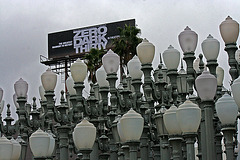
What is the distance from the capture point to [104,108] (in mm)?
16625

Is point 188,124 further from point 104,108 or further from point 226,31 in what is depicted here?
point 104,108

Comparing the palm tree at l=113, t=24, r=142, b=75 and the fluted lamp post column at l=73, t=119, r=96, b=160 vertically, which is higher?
the palm tree at l=113, t=24, r=142, b=75

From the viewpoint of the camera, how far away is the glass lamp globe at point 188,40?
1423 cm

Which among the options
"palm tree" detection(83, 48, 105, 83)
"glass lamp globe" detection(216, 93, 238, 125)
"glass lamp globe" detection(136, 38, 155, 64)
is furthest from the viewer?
"palm tree" detection(83, 48, 105, 83)

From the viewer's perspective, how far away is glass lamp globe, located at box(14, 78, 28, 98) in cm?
1797

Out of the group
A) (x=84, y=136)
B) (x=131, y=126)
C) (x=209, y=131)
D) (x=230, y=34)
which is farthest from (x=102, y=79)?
(x=209, y=131)

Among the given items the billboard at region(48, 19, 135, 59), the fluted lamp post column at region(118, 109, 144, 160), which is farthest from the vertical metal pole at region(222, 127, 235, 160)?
the billboard at region(48, 19, 135, 59)

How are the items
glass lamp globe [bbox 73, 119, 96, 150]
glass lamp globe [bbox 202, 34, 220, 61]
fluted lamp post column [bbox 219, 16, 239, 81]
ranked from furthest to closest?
1. glass lamp globe [bbox 202, 34, 220, 61]
2. fluted lamp post column [bbox 219, 16, 239, 81]
3. glass lamp globe [bbox 73, 119, 96, 150]

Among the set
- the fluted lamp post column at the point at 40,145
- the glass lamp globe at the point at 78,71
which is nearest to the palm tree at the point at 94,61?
the glass lamp globe at the point at 78,71

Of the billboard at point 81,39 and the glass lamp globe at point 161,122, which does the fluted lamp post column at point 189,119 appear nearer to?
the glass lamp globe at point 161,122

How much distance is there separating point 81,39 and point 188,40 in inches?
1803

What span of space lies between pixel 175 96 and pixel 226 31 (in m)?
2.21

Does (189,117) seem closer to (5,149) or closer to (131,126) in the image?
(131,126)

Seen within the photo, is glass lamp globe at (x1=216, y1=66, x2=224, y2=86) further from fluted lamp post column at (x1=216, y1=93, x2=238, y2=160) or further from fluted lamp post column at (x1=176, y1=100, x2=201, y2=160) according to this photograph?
fluted lamp post column at (x1=176, y1=100, x2=201, y2=160)
